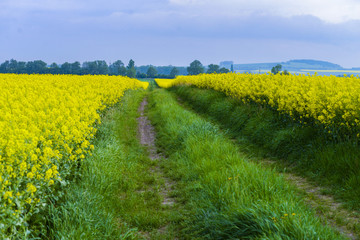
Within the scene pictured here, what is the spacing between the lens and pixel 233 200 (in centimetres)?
420

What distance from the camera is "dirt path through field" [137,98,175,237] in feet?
17.6

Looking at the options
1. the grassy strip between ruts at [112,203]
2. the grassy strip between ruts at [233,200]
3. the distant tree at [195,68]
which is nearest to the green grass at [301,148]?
the grassy strip between ruts at [233,200]

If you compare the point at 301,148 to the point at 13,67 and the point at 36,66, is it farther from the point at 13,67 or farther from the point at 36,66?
the point at 13,67

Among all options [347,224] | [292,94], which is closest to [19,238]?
[347,224]

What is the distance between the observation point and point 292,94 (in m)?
9.23

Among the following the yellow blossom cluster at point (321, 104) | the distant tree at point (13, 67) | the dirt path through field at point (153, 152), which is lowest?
the dirt path through field at point (153, 152)

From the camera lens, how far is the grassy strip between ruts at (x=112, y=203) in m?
3.87

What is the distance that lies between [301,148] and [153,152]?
4168mm

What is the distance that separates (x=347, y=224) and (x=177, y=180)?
3.32m

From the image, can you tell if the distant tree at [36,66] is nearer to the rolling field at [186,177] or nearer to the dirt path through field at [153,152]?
the dirt path through field at [153,152]

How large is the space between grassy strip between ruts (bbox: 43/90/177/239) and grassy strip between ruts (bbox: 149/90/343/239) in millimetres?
490

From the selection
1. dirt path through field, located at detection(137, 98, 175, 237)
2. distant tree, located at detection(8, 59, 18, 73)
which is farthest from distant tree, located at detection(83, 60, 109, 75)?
dirt path through field, located at detection(137, 98, 175, 237)

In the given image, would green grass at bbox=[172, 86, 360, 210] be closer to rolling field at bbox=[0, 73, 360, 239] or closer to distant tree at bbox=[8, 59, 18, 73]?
rolling field at bbox=[0, 73, 360, 239]

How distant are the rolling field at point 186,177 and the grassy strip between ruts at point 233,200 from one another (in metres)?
0.02
